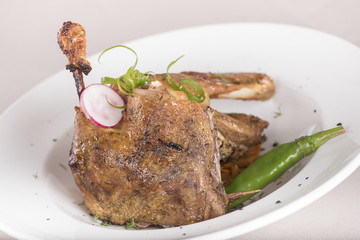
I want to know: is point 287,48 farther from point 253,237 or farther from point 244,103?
point 253,237

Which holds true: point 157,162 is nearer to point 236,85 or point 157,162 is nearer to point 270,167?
point 270,167

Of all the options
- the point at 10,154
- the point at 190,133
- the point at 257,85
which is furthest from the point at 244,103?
the point at 10,154

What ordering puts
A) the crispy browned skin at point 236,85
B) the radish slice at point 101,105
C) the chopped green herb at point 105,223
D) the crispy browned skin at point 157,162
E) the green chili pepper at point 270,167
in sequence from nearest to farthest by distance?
the crispy browned skin at point 157,162, the radish slice at point 101,105, the chopped green herb at point 105,223, the green chili pepper at point 270,167, the crispy browned skin at point 236,85

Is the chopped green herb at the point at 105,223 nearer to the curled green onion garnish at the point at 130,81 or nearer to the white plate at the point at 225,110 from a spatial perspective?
the white plate at the point at 225,110

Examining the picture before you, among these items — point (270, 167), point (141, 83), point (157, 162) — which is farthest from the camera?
point (270, 167)

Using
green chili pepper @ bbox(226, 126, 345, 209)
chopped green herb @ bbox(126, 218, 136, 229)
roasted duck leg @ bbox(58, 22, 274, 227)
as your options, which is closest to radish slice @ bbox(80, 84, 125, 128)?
roasted duck leg @ bbox(58, 22, 274, 227)

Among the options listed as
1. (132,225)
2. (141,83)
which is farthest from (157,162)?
(141,83)

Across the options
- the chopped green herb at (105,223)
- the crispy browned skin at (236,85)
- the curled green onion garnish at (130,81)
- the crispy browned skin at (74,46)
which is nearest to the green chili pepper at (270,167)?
the crispy browned skin at (236,85)
